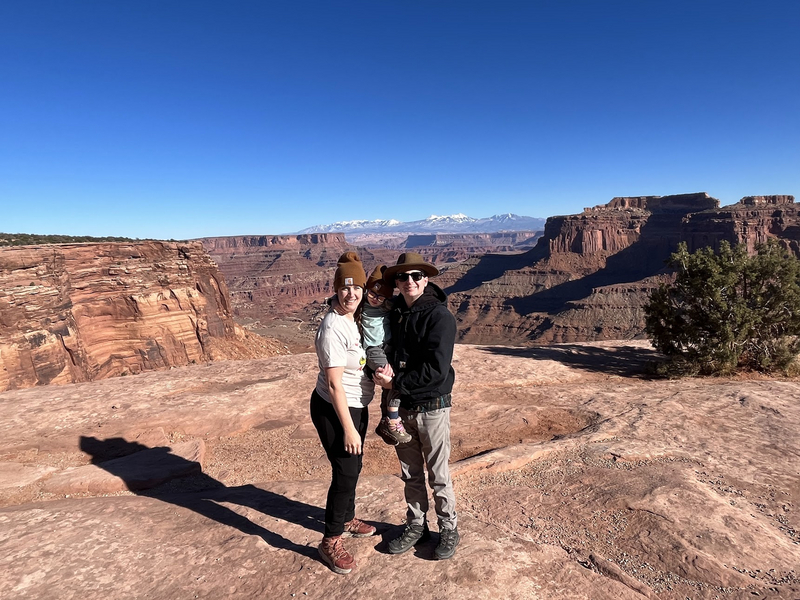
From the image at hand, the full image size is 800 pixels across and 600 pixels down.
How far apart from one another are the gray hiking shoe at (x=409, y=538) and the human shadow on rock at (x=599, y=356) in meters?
11.3

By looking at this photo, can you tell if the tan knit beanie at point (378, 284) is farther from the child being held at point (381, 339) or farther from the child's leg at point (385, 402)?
the child's leg at point (385, 402)

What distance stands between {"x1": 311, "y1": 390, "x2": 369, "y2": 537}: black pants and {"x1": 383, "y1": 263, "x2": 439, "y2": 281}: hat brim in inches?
47.1

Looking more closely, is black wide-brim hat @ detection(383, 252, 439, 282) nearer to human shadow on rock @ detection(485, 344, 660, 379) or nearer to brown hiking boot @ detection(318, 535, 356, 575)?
brown hiking boot @ detection(318, 535, 356, 575)

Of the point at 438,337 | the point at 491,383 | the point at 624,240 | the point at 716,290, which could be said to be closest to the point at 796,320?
the point at 716,290

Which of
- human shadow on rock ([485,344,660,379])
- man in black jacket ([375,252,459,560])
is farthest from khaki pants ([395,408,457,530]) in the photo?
human shadow on rock ([485,344,660,379])

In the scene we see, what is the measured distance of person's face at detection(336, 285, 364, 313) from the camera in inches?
138

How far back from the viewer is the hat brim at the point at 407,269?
358cm

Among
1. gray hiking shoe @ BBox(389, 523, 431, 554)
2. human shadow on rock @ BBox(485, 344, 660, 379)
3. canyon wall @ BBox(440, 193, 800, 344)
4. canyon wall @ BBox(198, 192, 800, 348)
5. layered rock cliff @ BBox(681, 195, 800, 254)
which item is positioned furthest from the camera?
layered rock cliff @ BBox(681, 195, 800, 254)

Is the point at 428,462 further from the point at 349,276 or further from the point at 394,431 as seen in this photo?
the point at 349,276

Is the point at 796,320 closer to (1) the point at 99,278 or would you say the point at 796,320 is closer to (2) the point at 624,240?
(1) the point at 99,278

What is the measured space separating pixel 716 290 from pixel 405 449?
1283 cm

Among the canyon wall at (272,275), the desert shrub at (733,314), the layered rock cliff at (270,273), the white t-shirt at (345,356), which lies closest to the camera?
the white t-shirt at (345,356)

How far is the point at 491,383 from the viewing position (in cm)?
1174

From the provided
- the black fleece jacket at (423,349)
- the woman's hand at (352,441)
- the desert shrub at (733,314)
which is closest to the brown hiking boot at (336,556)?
the woman's hand at (352,441)
